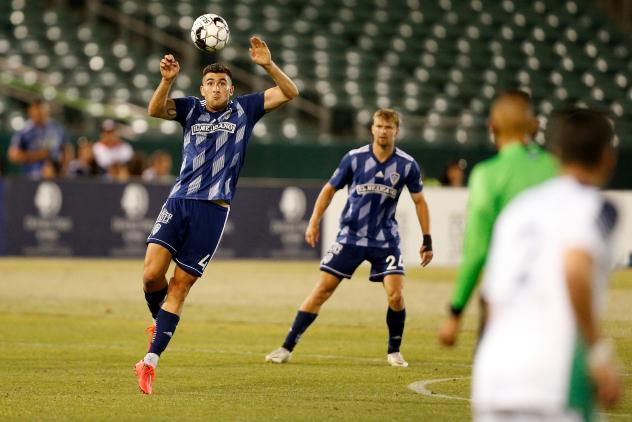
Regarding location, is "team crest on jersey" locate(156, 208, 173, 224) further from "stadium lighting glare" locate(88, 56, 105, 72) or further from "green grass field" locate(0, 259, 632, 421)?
"stadium lighting glare" locate(88, 56, 105, 72)

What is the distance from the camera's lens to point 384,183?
37.0 feet

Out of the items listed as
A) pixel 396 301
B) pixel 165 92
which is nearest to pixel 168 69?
pixel 165 92

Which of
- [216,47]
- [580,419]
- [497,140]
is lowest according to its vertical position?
[580,419]

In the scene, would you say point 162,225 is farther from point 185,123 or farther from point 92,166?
point 92,166

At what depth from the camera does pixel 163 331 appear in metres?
9.14

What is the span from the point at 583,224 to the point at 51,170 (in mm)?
21252

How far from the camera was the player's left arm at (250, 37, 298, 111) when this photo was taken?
9.32 m

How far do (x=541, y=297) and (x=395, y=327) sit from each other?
7171mm

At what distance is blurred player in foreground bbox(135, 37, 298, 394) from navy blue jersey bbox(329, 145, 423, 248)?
5.76ft

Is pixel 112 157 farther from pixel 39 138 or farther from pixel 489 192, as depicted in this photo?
pixel 489 192

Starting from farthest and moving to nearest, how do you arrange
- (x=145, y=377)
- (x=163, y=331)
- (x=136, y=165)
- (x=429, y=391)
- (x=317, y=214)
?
(x=136, y=165) → (x=317, y=214) → (x=429, y=391) → (x=163, y=331) → (x=145, y=377)

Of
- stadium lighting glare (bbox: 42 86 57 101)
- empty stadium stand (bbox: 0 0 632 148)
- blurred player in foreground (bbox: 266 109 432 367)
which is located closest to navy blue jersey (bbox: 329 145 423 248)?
blurred player in foreground (bbox: 266 109 432 367)

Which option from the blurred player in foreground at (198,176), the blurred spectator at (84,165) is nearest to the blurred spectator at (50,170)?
the blurred spectator at (84,165)

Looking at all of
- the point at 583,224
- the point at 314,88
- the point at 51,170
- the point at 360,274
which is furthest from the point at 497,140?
the point at 314,88
